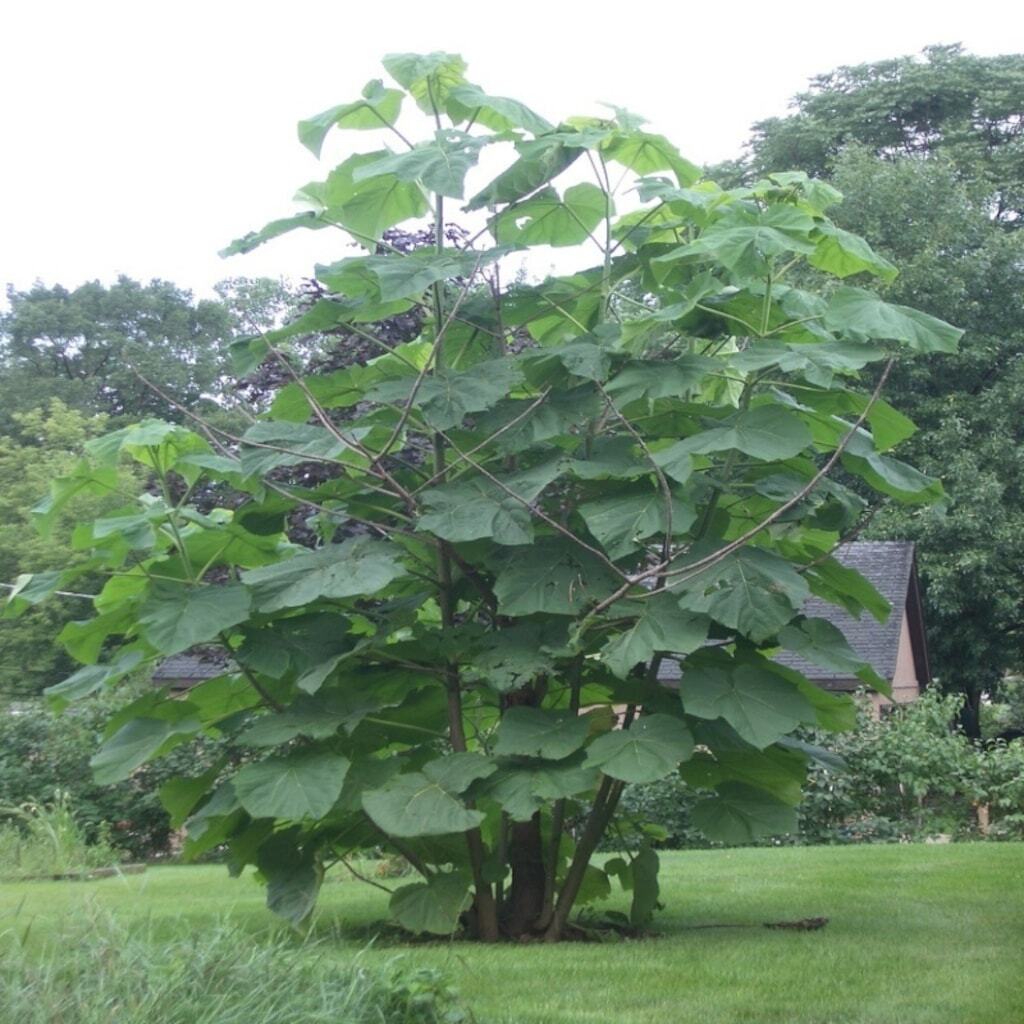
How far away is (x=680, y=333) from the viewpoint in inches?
247

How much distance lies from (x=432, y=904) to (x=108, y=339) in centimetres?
4480

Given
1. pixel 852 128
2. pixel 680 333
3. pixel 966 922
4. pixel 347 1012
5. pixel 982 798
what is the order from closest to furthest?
pixel 347 1012 → pixel 680 333 → pixel 966 922 → pixel 982 798 → pixel 852 128

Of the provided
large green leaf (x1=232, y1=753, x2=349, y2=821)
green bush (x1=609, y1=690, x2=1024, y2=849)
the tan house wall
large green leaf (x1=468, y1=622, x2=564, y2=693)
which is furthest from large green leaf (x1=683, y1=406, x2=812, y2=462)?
the tan house wall

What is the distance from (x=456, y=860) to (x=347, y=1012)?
230cm

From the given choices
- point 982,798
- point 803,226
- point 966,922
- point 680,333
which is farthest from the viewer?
point 982,798

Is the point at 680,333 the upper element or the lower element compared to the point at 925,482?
upper

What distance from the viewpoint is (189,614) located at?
583cm

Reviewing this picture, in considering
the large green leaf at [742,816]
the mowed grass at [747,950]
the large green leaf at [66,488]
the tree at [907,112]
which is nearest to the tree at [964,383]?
the tree at [907,112]

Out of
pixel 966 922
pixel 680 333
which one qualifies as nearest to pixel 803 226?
pixel 680 333

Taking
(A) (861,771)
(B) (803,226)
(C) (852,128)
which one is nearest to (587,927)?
(B) (803,226)

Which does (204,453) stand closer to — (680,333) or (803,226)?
(680,333)

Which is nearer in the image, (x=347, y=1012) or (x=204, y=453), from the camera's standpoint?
(x=347, y=1012)

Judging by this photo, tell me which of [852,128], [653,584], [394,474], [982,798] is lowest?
[982,798]

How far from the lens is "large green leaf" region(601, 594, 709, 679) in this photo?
5508 millimetres
